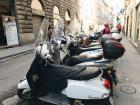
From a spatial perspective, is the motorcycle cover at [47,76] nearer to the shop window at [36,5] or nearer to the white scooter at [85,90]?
the white scooter at [85,90]

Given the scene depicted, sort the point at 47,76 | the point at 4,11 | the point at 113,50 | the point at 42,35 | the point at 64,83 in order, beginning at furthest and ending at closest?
the point at 4,11 → the point at 113,50 → the point at 42,35 → the point at 47,76 → the point at 64,83

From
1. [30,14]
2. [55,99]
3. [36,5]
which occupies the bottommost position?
[55,99]

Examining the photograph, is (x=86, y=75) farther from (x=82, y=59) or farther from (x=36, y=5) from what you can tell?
(x=36, y=5)

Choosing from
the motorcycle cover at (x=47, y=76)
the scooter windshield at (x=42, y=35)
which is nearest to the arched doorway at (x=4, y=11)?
the scooter windshield at (x=42, y=35)

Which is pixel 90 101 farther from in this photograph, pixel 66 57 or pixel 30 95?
pixel 66 57

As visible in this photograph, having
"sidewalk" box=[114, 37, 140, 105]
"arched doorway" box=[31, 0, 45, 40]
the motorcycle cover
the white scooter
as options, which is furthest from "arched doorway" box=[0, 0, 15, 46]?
the white scooter

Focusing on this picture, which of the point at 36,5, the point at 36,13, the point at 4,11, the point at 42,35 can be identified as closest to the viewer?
the point at 42,35

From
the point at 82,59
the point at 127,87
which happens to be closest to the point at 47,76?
the point at 82,59

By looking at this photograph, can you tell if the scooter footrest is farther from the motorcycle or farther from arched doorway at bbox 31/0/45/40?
arched doorway at bbox 31/0/45/40

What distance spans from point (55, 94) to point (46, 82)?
28 centimetres

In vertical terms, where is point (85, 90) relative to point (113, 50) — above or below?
below

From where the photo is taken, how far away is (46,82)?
3354mm

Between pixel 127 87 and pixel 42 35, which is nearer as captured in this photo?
pixel 42 35

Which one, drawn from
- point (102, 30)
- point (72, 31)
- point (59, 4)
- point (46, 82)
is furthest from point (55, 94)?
point (59, 4)
